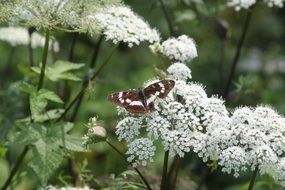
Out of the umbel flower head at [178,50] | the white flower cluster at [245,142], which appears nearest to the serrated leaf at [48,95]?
the umbel flower head at [178,50]

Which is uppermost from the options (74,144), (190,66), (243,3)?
(190,66)

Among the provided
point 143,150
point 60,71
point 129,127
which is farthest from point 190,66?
point 143,150

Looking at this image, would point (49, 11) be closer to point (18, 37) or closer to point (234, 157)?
point (234, 157)

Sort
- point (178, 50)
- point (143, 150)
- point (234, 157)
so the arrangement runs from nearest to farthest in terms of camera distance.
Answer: point (234, 157), point (143, 150), point (178, 50)

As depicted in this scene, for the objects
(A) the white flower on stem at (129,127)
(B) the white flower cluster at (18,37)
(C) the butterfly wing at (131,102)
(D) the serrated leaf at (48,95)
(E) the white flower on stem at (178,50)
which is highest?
(B) the white flower cluster at (18,37)

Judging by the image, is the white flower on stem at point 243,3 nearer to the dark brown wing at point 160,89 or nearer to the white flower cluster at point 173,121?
the white flower cluster at point 173,121

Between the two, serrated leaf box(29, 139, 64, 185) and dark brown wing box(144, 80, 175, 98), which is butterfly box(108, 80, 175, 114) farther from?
serrated leaf box(29, 139, 64, 185)
